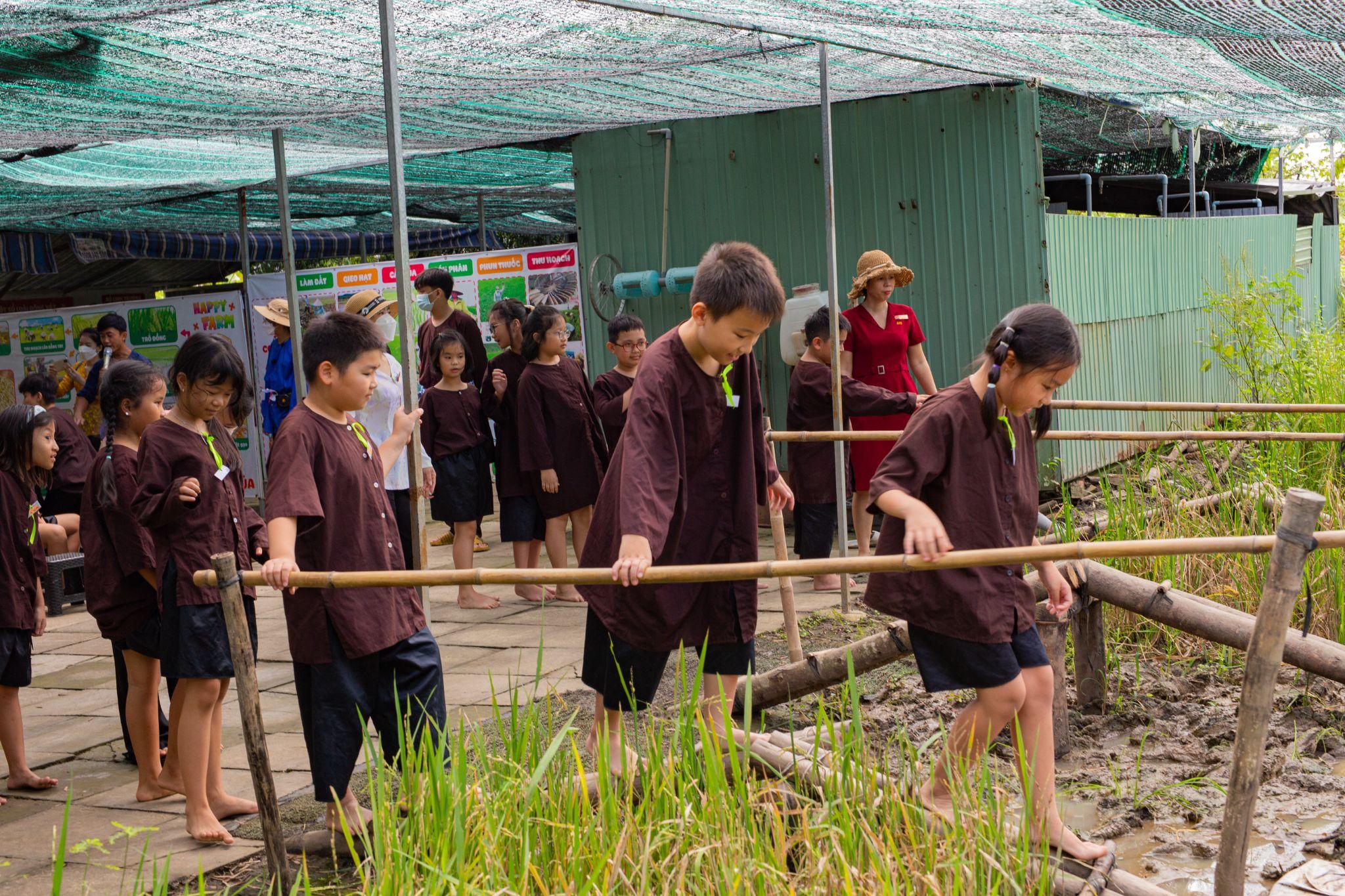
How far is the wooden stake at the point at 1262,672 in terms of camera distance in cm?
288

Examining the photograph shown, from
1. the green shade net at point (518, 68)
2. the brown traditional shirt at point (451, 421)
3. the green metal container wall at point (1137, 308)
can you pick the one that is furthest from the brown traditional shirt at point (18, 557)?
the green metal container wall at point (1137, 308)

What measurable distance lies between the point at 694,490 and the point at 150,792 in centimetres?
221

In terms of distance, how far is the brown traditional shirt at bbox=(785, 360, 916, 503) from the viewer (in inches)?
271

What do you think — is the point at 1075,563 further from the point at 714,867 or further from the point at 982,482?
the point at 714,867

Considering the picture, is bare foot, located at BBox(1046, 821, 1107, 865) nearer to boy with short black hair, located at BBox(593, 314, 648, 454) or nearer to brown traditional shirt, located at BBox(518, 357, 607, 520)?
boy with short black hair, located at BBox(593, 314, 648, 454)

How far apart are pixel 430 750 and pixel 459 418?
447 centimetres

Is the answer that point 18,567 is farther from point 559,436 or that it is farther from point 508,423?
point 508,423

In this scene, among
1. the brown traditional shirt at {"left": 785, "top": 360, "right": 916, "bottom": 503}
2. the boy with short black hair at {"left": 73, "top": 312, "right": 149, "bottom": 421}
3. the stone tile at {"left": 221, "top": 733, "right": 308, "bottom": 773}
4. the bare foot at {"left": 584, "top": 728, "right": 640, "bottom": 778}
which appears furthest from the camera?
the boy with short black hair at {"left": 73, "top": 312, "right": 149, "bottom": 421}

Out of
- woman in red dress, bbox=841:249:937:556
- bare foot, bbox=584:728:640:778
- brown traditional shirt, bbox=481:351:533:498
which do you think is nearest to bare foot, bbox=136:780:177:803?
bare foot, bbox=584:728:640:778

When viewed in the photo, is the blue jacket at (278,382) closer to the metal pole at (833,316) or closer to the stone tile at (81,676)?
the stone tile at (81,676)

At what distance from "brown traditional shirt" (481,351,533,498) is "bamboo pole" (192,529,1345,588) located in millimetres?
3926

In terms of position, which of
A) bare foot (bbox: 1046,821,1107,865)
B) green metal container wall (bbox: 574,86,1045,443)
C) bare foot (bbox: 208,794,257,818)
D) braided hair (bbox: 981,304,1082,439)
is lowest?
bare foot (bbox: 208,794,257,818)

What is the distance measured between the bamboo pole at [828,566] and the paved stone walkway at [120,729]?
A: 0.20m

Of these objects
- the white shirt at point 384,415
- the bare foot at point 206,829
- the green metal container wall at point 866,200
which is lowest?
the bare foot at point 206,829
